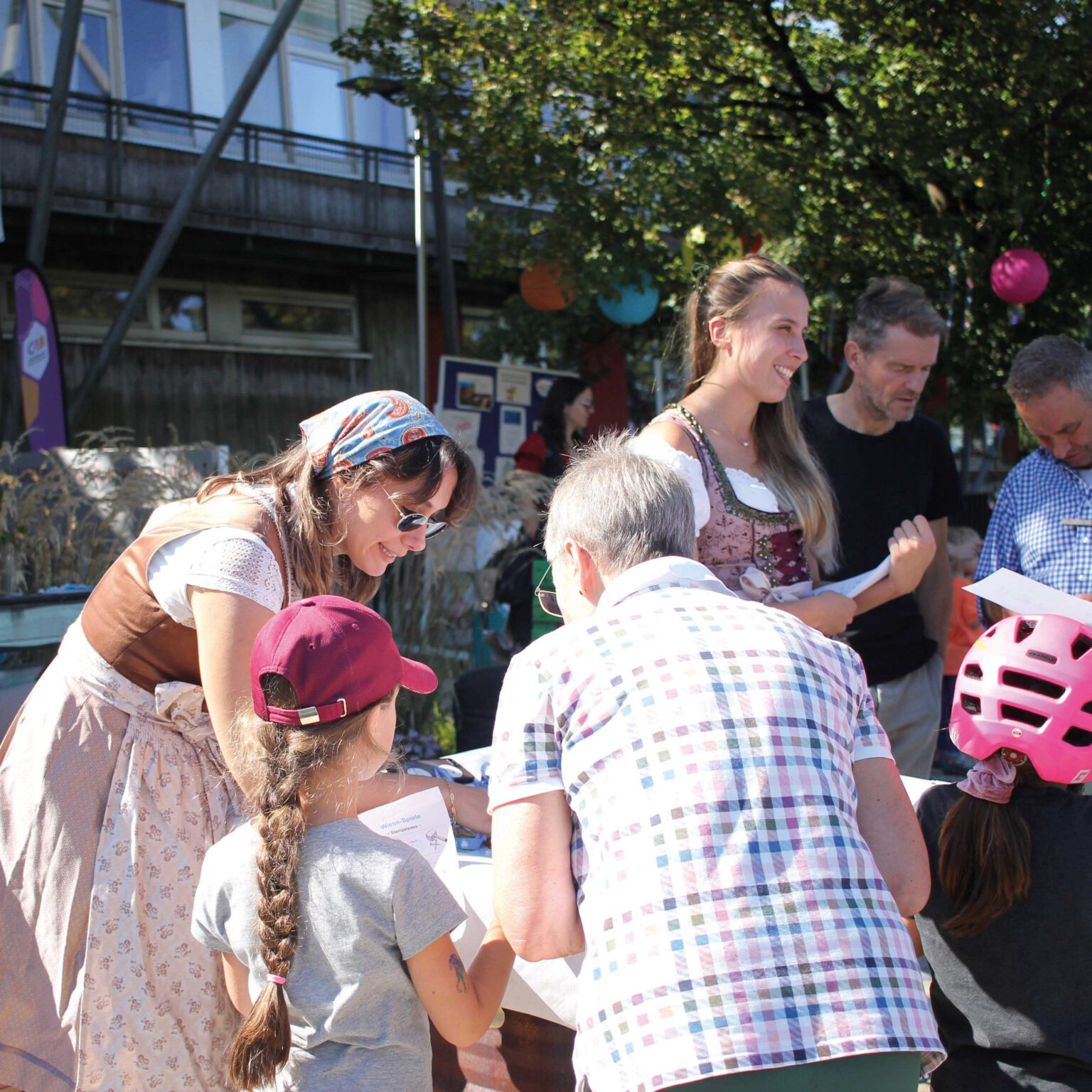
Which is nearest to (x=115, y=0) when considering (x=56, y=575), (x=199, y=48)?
(x=199, y=48)

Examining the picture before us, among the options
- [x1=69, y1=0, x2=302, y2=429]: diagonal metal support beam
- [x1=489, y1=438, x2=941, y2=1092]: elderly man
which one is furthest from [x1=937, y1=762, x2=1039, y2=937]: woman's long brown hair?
[x1=69, y1=0, x2=302, y2=429]: diagonal metal support beam

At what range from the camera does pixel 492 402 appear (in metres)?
8.40

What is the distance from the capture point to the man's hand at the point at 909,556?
2.36 metres

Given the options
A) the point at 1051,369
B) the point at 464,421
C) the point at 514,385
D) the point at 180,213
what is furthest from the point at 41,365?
the point at 1051,369

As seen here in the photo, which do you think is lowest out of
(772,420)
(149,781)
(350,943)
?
(350,943)

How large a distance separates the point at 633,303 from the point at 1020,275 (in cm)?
245

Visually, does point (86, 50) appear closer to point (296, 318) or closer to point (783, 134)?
point (296, 318)

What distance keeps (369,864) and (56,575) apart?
11.0 feet

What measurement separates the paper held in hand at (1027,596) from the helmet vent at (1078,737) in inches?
12.8

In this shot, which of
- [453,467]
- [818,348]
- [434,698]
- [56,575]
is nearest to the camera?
[453,467]

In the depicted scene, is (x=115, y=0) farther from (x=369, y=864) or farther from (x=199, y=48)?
(x=369, y=864)

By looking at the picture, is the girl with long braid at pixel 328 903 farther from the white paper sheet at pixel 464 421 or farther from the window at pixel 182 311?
the window at pixel 182 311

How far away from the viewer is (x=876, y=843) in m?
1.44

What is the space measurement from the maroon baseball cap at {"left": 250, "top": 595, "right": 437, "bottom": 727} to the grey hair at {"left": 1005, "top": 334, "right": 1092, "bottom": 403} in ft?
7.10
